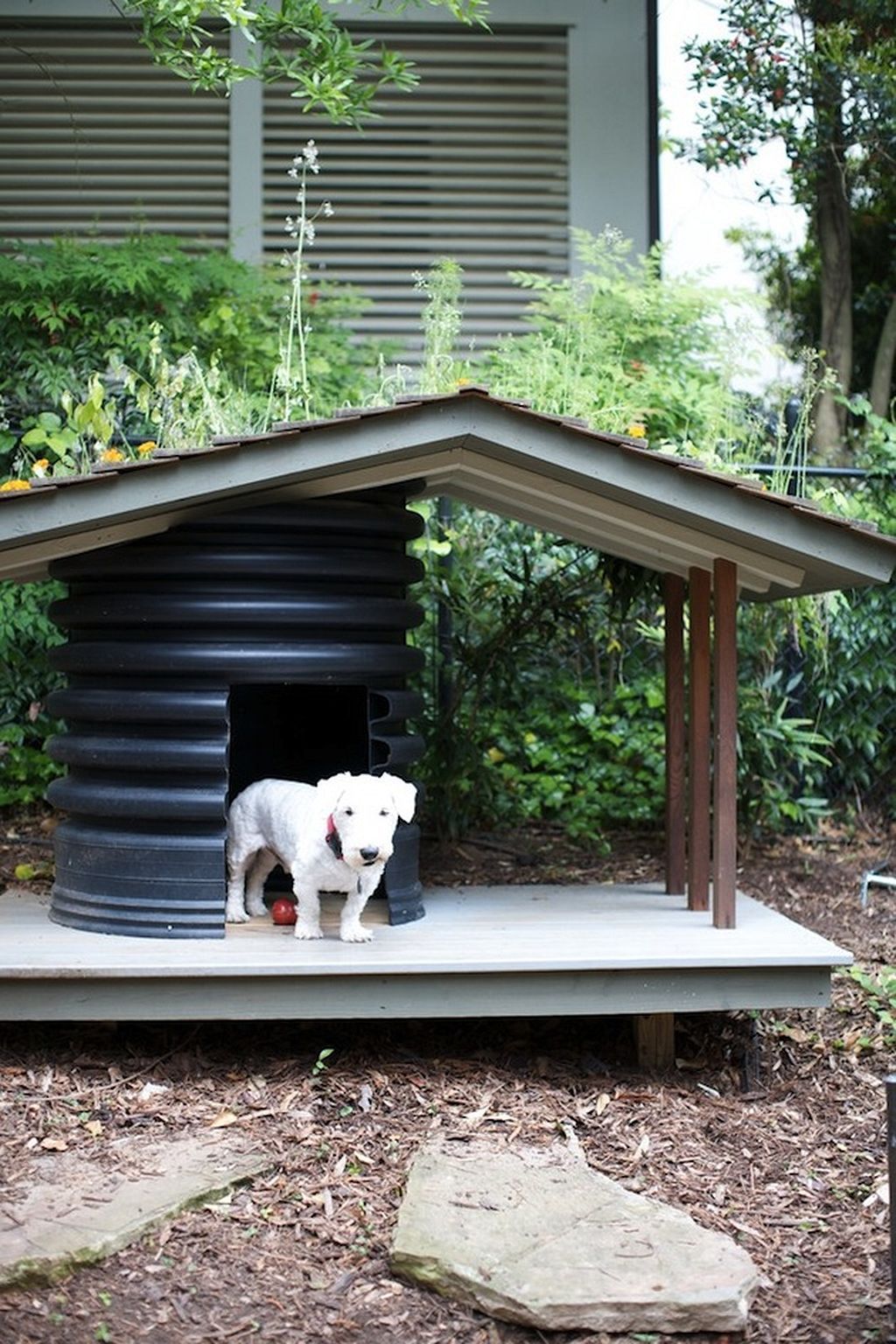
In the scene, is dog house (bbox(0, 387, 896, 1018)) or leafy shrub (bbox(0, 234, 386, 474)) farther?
leafy shrub (bbox(0, 234, 386, 474))

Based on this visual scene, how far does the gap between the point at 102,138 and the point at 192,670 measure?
6091 mm

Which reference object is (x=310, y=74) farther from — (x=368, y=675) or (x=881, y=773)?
(x=881, y=773)

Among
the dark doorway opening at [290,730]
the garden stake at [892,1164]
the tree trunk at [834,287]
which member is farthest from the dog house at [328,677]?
the tree trunk at [834,287]

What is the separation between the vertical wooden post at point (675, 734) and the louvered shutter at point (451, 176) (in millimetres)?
4291

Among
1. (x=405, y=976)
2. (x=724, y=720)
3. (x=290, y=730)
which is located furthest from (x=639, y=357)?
(x=405, y=976)

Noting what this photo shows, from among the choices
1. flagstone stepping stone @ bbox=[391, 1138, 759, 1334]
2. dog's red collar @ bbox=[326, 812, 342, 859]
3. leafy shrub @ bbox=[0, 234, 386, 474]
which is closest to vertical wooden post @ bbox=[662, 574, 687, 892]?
dog's red collar @ bbox=[326, 812, 342, 859]

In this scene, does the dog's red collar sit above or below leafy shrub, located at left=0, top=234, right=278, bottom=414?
below

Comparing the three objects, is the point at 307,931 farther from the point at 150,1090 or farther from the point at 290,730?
the point at 290,730

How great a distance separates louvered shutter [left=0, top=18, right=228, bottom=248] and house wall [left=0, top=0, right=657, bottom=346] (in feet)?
0.04

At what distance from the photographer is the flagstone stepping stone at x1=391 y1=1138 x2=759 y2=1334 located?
140 inches

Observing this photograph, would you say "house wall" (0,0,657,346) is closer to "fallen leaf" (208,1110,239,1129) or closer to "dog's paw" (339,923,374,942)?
"dog's paw" (339,923,374,942)

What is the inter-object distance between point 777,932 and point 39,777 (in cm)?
433

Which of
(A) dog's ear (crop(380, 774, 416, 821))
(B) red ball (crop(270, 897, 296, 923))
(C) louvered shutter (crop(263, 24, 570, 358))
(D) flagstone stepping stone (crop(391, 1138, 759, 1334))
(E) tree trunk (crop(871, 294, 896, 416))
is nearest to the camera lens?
(D) flagstone stepping stone (crop(391, 1138, 759, 1334))

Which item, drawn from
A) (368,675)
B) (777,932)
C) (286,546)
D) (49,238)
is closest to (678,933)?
(777,932)
